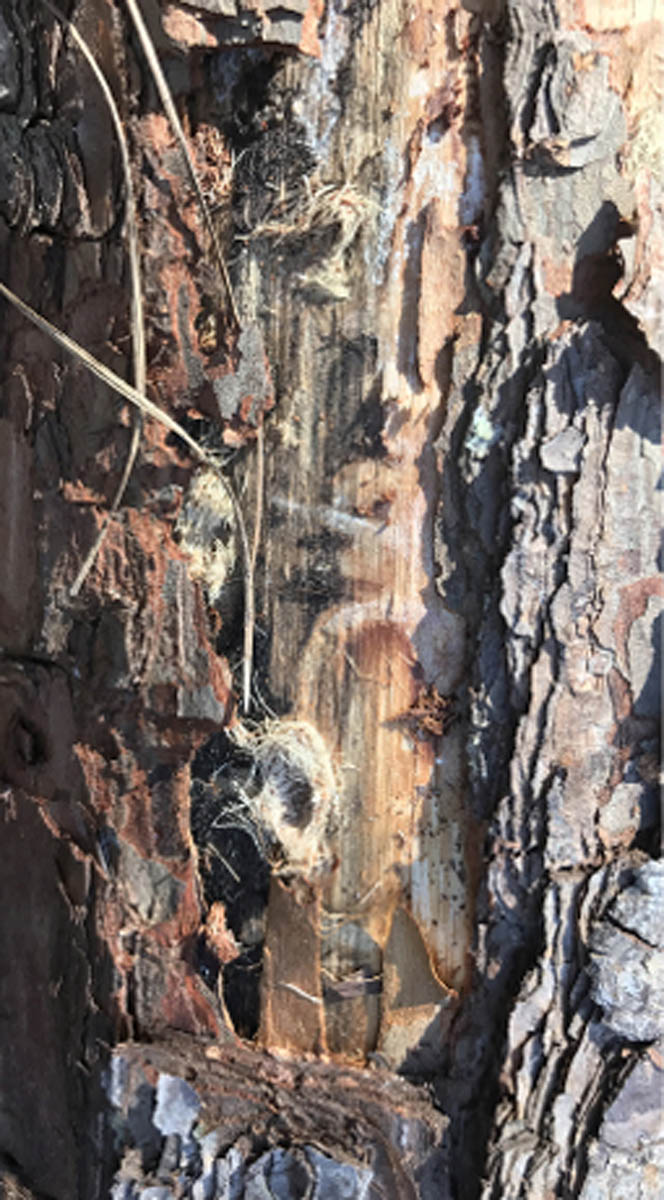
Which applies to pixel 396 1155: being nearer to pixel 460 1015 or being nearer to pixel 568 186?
pixel 460 1015

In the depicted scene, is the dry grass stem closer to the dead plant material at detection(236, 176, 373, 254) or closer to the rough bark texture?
the rough bark texture

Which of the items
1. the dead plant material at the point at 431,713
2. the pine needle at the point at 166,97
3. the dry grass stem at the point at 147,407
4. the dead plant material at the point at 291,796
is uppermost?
the pine needle at the point at 166,97

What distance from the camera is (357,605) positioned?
54.1 inches

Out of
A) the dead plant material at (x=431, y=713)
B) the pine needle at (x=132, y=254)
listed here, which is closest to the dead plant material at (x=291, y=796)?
the dead plant material at (x=431, y=713)

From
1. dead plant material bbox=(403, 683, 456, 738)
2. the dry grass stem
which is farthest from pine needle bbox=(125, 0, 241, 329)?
dead plant material bbox=(403, 683, 456, 738)

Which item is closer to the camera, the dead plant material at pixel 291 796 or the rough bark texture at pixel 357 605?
the rough bark texture at pixel 357 605

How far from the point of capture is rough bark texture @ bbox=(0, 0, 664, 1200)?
1270 mm

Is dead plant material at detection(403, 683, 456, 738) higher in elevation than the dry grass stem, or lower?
lower

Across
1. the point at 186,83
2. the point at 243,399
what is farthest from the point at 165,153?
the point at 243,399

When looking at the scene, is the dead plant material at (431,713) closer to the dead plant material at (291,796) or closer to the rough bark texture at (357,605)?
the rough bark texture at (357,605)

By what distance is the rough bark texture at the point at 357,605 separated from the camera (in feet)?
4.17

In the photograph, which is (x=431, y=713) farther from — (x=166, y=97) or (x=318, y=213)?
(x=166, y=97)

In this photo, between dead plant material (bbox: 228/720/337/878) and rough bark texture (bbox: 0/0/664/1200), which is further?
dead plant material (bbox: 228/720/337/878)

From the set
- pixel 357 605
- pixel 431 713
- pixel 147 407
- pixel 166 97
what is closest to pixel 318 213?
pixel 166 97
